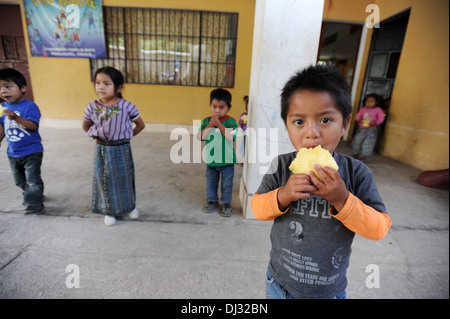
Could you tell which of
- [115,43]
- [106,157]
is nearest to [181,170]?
[106,157]

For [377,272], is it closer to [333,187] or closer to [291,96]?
[333,187]

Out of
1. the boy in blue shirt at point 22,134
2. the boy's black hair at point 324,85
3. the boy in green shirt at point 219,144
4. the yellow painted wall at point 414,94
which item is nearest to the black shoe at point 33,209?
the boy in blue shirt at point 22,134

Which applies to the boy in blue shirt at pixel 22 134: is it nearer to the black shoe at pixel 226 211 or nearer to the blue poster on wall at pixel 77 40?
the black shoe at pixel 226 211

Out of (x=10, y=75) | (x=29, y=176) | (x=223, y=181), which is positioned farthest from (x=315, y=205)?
(x=29, y=176)

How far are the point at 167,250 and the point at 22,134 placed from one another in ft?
5.24

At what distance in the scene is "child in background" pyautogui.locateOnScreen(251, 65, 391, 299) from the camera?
2.52ft

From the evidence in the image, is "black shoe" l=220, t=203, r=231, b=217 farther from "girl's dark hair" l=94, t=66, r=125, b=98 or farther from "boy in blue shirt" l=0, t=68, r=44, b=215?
"boy in blue shirt" l=0, t=68, r=44, b=215

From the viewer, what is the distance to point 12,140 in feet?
6.67

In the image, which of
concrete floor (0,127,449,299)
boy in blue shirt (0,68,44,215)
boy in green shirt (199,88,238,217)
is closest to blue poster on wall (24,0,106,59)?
concrete floor (0,127,449,299)

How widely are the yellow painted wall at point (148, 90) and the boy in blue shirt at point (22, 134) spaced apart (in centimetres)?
444

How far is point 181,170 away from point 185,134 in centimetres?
304

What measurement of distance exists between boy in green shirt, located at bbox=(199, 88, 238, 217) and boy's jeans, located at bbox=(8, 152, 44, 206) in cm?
157

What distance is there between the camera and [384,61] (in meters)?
5.70
